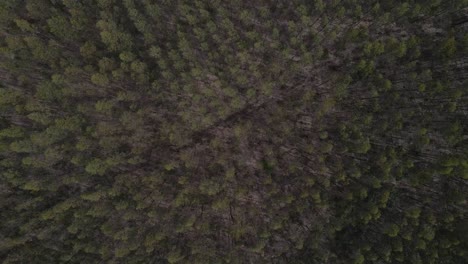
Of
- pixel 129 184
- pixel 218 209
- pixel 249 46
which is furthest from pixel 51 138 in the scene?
pixel 249 46

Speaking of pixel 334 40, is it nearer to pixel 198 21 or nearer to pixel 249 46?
pixel 249 46

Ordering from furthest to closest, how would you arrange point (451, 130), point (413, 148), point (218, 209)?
point (218, 209), point (413, 148), point (451, 130)

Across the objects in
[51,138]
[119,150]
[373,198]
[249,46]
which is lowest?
[373,198]

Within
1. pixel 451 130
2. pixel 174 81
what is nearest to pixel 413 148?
pixel 451 130

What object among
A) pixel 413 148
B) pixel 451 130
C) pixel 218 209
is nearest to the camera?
pixel 451 130

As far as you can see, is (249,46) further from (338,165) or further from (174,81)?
(338,165)

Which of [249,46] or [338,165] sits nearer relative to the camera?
[338,165]

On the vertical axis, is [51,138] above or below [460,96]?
above
